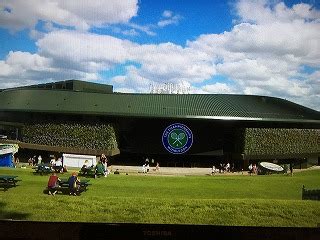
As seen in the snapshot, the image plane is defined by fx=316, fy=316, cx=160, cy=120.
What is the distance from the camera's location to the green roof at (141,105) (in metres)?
11.9

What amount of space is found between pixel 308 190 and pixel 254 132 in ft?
35.5

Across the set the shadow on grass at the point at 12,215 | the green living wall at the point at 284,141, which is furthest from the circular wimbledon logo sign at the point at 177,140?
the shadow on grass at the point at 12,215

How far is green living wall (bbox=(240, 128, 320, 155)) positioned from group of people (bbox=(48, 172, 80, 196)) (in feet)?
20.8

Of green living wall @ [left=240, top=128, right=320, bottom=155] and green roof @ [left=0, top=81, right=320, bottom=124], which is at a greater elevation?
green roof @ [left=0, top=81, right=320, bottom=124]

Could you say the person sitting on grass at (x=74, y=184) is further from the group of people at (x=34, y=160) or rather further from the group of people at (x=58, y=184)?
the group of people at (x=34, y=160)

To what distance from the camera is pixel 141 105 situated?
18547 mm

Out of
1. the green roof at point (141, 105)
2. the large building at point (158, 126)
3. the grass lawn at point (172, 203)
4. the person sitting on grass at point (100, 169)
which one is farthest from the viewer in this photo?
the green roof at point (141, 105)

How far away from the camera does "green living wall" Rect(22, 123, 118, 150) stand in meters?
12.0

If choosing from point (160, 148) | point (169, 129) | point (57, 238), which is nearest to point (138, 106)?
point (169, 129)

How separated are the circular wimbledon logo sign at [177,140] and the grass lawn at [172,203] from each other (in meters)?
5.09

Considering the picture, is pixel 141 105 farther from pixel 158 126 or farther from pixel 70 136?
pixel 70 136

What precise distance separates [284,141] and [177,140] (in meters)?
4.44

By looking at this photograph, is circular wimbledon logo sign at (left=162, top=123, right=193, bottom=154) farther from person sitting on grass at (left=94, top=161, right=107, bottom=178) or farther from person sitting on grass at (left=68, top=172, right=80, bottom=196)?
person sitting on grass at (left=68, top=172, right=80, bottom=196)

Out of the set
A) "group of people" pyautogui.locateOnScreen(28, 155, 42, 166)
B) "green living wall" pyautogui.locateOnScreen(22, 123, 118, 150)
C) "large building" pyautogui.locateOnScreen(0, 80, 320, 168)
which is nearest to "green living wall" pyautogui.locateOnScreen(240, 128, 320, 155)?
"large building" pyautogui.locateOnScreen(0, 80, 320, 168)
